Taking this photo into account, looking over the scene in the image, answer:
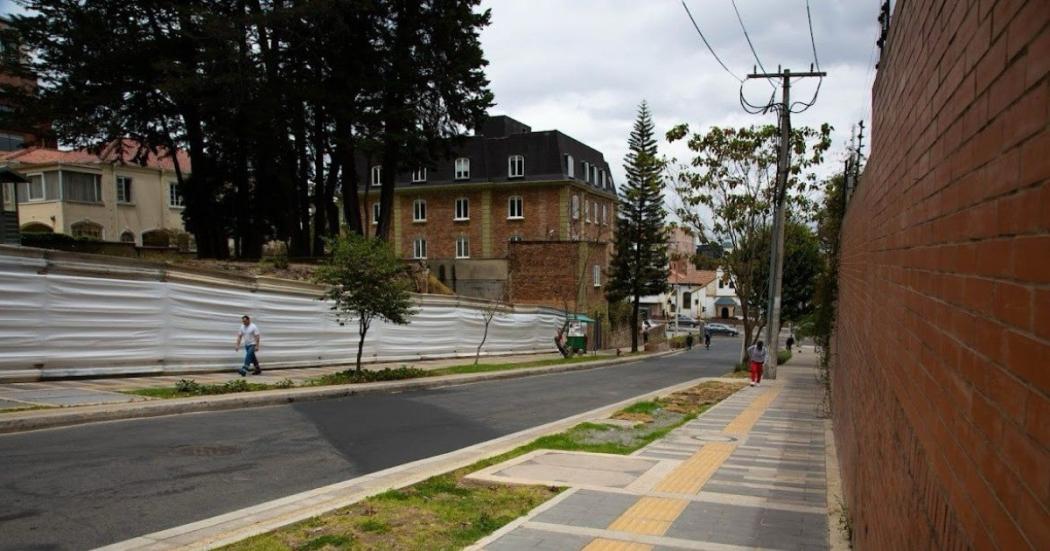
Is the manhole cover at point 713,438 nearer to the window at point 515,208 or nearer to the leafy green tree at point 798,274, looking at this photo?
the leafy green tree at point 798,274

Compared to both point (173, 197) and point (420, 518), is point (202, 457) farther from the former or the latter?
point (173, 197)

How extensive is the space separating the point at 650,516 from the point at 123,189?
49.0 m

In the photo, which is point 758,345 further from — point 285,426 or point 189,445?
point 189,445

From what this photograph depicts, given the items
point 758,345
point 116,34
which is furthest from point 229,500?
point 116,34

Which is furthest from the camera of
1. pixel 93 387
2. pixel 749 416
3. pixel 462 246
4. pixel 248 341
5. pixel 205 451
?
pixel 462 246

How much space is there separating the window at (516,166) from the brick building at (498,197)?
0.26 feet

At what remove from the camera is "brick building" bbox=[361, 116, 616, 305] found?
56.0 metres

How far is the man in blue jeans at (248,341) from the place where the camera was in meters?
18.0

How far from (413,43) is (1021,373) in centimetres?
3237

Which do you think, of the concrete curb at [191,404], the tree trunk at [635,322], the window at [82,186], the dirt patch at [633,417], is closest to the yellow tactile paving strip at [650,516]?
the dirt patch at [633,417]

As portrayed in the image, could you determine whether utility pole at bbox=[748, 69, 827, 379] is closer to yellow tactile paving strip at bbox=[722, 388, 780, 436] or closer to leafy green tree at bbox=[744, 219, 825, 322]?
yellow tactile paving strip at bbox=[722, 388, 780, 436]

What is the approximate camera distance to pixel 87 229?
144ft

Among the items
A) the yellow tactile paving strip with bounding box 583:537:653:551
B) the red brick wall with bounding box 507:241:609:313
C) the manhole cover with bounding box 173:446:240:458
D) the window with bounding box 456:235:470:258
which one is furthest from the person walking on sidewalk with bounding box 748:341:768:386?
the window with bounding box 456:235:470:258

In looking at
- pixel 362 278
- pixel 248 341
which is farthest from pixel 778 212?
pixel 248 341
